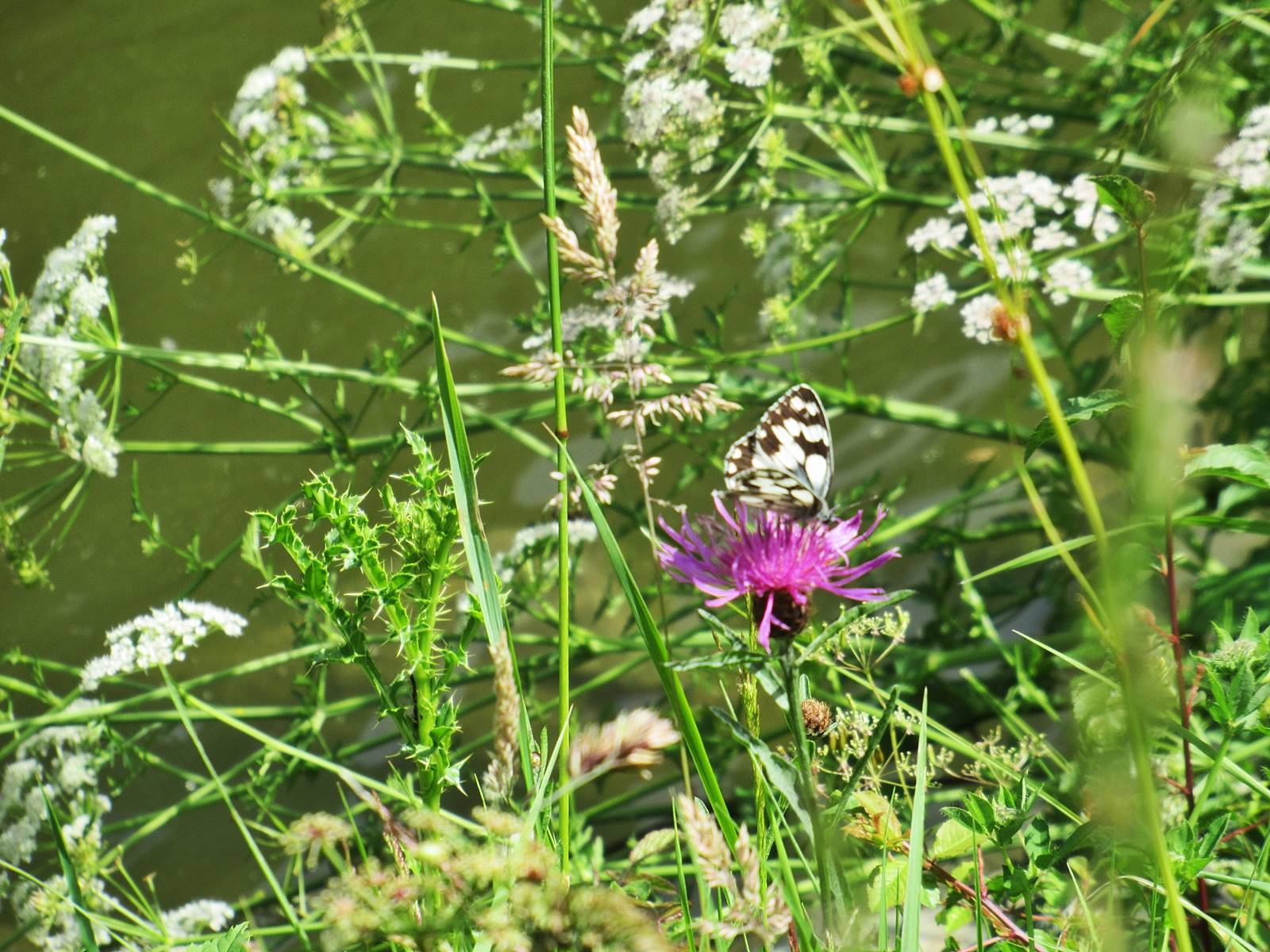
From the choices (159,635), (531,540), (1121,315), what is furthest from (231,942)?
(531,540)

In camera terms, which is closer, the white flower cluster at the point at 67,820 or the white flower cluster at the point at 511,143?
the white flower cluster at the point at 67,820

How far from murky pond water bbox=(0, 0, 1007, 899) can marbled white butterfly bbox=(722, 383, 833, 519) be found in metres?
1.49

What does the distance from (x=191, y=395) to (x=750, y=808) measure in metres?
1.68

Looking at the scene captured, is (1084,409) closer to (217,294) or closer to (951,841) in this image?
(951,841)

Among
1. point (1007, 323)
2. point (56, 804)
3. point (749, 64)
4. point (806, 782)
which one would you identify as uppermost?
point (749, 64)

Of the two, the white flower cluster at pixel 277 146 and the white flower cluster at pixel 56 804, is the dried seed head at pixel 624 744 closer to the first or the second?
the white flower cluster at pixel 56 804

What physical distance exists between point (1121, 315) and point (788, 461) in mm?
233

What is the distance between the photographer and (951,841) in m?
0.87

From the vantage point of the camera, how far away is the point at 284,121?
75.2 inches

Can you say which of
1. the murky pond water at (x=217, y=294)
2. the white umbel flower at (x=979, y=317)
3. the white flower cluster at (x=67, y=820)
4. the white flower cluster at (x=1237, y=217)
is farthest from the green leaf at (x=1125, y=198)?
the murky pond water at (x=217, y=294)

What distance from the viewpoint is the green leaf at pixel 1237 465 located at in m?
0.73

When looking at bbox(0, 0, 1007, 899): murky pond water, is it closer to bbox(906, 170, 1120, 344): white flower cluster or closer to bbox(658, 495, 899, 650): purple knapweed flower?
bbox(906, 170, 1120, 344): white flower cluster

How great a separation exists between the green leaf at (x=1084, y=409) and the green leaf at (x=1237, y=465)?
0.22ft

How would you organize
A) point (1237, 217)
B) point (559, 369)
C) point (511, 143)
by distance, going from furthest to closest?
1. point (511, 143)
2. point (1237, 217)
3. point (559, 369)
